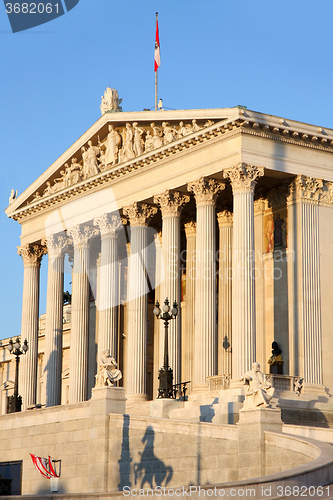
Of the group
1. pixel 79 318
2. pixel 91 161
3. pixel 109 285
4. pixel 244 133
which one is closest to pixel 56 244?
pixel 79 318

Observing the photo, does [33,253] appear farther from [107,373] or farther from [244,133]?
[107,373]

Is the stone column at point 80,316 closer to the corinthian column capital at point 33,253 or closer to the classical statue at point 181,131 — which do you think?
the corinthian column capital at point 33,253

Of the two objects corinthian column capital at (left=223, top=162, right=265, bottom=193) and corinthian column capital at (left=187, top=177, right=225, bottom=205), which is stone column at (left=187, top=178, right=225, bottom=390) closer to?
corinthian column capital at (left=187, top=177, right=225, bottom=205)

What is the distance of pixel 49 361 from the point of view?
6078cm

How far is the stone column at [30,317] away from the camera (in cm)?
6184

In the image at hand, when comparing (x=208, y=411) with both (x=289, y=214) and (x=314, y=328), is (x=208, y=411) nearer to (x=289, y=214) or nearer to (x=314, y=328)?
(x=314, y=328)

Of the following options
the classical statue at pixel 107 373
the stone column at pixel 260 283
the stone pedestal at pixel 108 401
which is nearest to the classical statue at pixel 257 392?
the stone pedestal at pixel 108 401

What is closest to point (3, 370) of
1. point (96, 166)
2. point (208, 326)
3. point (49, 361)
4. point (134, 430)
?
point (49, 361)

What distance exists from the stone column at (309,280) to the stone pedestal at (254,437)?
13.2m

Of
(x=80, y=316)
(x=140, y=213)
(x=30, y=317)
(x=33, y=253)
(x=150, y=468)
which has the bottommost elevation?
(x=150, y=468)

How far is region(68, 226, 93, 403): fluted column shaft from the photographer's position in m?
57.4

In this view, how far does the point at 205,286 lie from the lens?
1839 inches

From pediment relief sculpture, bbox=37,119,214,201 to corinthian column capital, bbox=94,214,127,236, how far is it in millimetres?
2967

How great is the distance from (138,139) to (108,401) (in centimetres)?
2108
